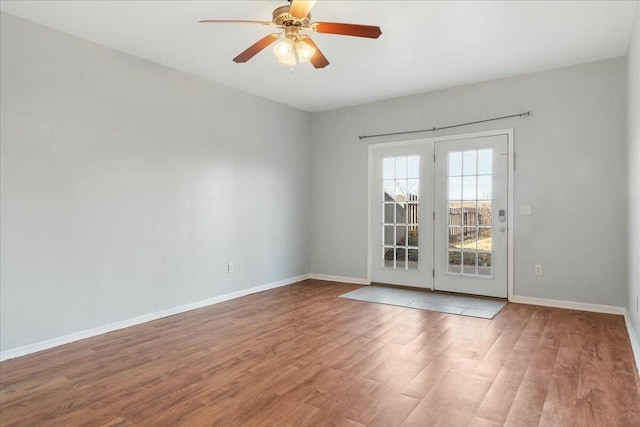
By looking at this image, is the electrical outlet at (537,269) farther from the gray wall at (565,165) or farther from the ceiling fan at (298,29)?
the ceiling fan at (298,29)

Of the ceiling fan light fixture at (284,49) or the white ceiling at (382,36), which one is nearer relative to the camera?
the ceiling fan light fixture at (284,49)

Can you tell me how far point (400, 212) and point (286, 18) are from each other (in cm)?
350

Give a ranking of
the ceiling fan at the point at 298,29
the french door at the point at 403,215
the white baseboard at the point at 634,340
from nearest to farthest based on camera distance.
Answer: the ceiling fan at the point at 298,29
the white baseboard at the point at 634,340
the french door at the point at 403,215

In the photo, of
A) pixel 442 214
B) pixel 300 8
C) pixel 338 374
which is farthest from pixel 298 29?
pixel 442 214

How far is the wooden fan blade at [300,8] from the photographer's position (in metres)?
2.40

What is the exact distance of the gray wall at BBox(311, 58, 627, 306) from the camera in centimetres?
408

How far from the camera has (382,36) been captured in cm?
348

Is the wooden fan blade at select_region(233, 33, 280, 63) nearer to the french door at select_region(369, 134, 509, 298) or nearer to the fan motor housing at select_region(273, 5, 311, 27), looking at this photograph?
the fan motor housing at select_region(273, 5, 311, 27)

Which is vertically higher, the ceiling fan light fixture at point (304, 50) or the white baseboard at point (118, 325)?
the ceiling fan light fixture at point (304, 50)

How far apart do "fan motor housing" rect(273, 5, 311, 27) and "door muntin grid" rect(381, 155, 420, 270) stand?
3.13m

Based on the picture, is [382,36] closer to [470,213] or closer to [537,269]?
[470,213]

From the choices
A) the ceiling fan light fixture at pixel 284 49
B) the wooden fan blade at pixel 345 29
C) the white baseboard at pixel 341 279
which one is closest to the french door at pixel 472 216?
the white baseboard at pixel 341 279

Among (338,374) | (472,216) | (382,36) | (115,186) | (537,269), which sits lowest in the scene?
(338,374)

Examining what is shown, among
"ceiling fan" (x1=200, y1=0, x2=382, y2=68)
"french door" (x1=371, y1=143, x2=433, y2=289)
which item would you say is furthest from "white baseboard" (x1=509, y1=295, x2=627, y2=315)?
"ceiling fan" (x1=200, y1=0, x2=382, y2=68)
